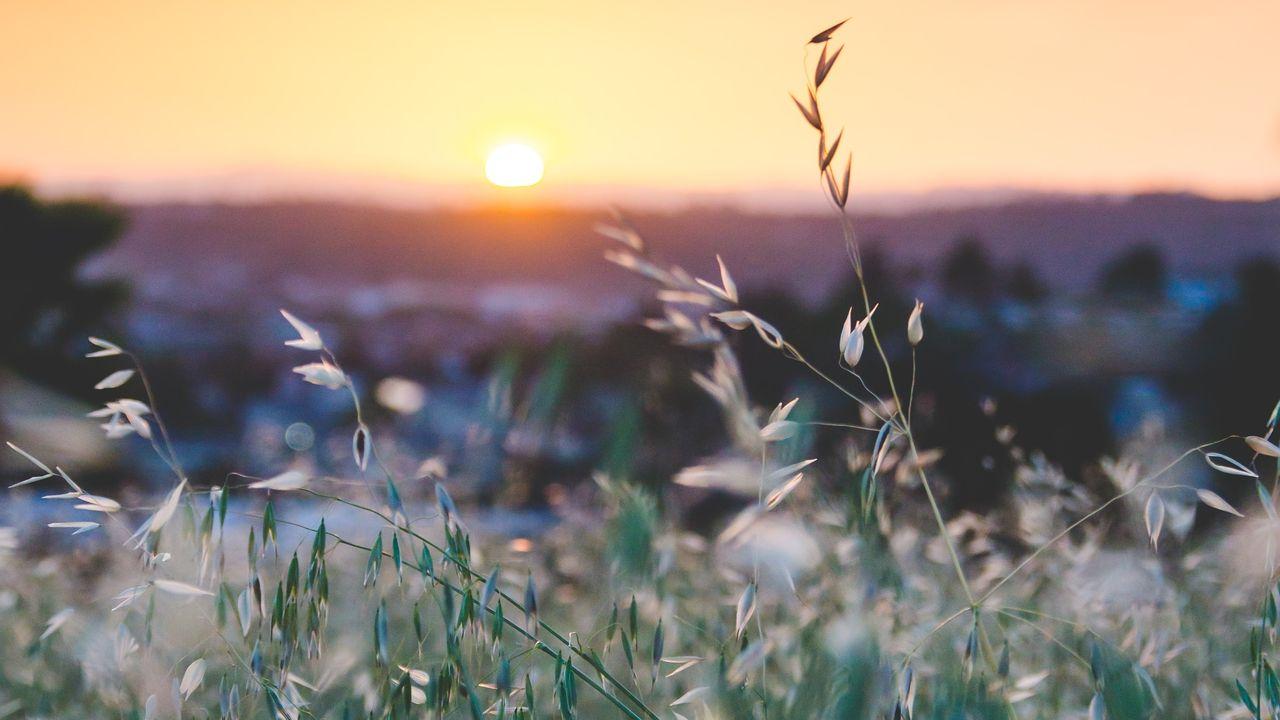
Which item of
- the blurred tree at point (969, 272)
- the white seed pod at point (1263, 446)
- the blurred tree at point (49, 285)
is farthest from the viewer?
the blurred tree at point (969, 272)

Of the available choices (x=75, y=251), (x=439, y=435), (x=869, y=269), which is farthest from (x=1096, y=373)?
(x=75, y=251)

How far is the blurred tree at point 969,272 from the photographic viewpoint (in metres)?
9.11

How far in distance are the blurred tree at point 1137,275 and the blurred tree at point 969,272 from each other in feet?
3.33

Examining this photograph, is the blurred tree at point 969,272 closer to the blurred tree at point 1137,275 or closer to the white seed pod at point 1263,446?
the blurred tree at point 1137,275

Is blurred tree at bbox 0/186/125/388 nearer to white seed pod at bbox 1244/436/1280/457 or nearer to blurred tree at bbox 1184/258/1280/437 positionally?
blurred tree at bbox 1184/258/1280/437

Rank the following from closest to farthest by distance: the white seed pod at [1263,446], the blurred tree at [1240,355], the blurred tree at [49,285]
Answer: the white seed pod at [1263,446]
the blurred tree at [1240,355]
the blurred tree at [49,285]

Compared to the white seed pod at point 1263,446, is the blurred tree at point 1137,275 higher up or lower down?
lower down

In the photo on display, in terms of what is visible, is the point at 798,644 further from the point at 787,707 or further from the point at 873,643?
the point at 873,643

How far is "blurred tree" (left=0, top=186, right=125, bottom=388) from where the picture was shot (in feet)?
29.5

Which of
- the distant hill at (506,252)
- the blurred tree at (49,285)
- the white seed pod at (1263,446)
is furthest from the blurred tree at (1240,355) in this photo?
the blurred tree at (49,285)

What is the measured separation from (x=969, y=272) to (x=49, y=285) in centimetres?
839

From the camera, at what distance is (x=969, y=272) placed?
9.20 meters

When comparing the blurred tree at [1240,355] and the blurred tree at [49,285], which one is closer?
the blurred tree at [1240,355]

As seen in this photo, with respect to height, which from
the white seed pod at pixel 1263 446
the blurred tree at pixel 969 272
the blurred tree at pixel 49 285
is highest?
the white seed pod at pixel 1263 446
